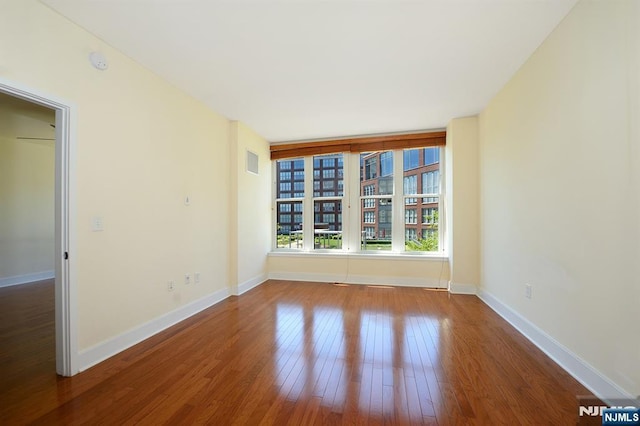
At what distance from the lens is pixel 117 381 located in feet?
6.23

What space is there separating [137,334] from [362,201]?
3906mm

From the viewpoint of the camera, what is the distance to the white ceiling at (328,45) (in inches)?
73.8

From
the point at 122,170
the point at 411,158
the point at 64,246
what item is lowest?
the point at 64,246

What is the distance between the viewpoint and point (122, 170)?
2393mm

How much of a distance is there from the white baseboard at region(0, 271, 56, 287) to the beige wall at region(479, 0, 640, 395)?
7937 millimetres

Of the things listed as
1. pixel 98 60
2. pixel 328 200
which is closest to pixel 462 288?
pixel 328 200

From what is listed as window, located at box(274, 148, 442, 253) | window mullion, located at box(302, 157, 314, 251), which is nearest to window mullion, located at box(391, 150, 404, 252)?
window, located at box(274, 148, 442, 253)

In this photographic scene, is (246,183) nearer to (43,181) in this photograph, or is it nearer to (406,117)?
(406,117)

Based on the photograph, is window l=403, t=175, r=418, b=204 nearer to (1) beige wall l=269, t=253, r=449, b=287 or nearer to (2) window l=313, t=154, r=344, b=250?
(1) beige wall l=269, t=253, r=449, b=287

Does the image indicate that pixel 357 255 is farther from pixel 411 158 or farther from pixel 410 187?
pixel 411 158

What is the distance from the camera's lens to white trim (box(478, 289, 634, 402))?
162 cm

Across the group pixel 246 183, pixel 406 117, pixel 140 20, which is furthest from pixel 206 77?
pixel 406 117

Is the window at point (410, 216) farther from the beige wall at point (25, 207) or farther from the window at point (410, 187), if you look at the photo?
the beige wall at point (25, 207)

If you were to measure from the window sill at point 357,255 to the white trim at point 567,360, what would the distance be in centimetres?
144
